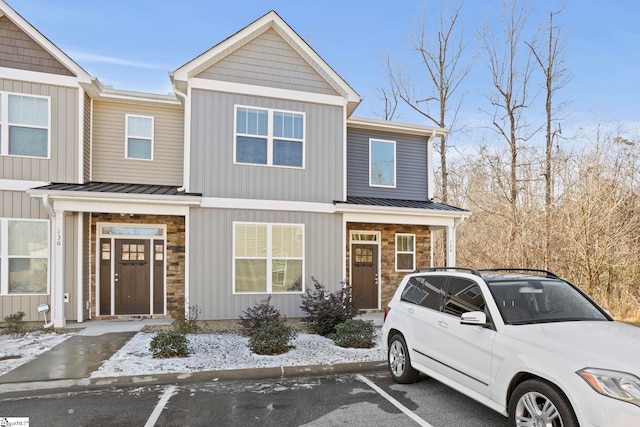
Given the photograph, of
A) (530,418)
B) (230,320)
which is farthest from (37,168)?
(530,418)

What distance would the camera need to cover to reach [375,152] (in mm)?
12562

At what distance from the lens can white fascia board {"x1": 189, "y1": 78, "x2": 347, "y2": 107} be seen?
9977mm

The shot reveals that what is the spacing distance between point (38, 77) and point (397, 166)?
32.4ft

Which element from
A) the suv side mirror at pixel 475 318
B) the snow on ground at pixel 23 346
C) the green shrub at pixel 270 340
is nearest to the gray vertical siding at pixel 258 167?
the green shrub at pixel 270 340

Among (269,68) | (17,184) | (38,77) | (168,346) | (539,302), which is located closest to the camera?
(539,302)

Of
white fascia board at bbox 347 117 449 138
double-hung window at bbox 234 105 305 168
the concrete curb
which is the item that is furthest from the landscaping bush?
white fascia board at bbox 347 117 449 138

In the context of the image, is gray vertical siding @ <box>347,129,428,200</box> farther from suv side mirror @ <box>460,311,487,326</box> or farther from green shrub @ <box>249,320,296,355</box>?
suv side mirror @ <box>460,311,487,326</box>

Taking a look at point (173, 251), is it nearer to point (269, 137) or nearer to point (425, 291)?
point (269, 137)

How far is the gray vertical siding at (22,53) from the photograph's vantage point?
9477 millimetres

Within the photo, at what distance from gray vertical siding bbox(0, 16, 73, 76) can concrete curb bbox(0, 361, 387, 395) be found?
7.52 meters

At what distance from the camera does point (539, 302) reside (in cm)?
436

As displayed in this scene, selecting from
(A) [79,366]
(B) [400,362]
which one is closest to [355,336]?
(B) [400,362]

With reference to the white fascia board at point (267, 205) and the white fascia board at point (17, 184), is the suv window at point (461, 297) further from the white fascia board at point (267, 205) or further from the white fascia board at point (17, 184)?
the white fascia board at point (17, 184)

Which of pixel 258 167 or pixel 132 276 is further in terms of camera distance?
pixel 132 276
